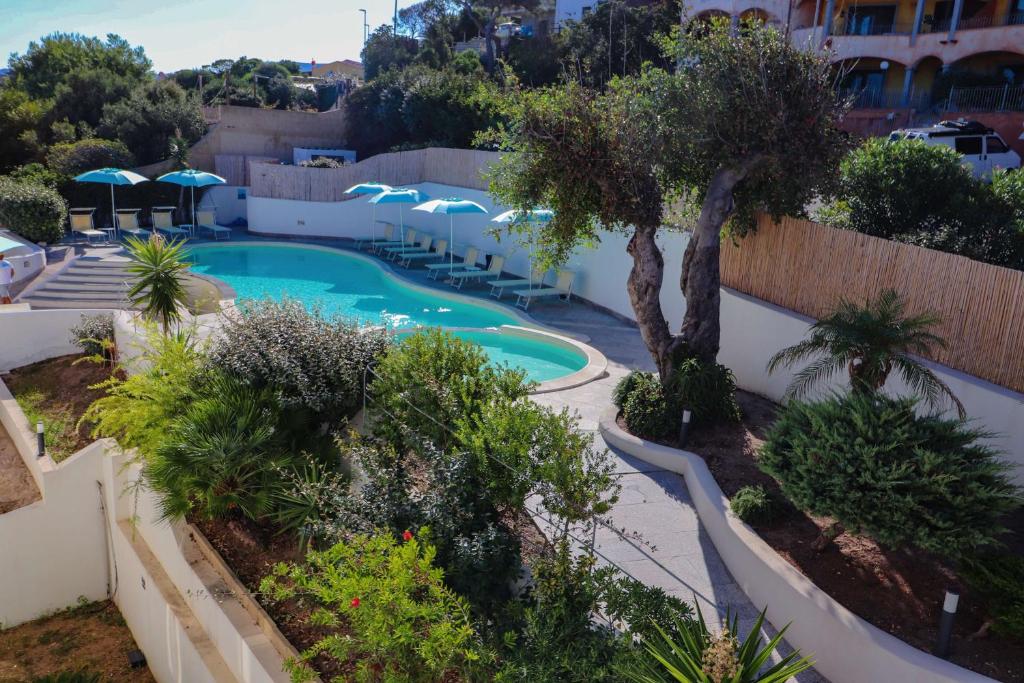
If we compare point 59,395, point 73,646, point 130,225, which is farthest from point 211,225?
point 73,646

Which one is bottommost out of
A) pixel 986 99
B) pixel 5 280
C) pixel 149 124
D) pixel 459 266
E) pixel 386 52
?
pixel 5 280

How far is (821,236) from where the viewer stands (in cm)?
1054

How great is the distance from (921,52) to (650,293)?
24.0 meters

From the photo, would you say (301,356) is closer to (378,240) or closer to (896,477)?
(896,477)

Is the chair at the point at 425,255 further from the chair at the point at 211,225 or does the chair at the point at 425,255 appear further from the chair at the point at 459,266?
the chair at the point at 211,225

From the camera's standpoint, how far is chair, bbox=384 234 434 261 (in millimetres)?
23916

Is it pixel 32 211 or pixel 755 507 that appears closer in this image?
pixel 755 507

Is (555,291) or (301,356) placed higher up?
(301,356)

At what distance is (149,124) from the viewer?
1186 inches

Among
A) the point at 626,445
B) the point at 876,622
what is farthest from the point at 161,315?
the point at 876,622

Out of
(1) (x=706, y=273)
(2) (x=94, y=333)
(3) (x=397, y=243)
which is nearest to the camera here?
(1) (x=706, y=273)

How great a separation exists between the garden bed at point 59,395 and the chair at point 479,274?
8908mm

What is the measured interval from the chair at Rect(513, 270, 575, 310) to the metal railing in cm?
1568

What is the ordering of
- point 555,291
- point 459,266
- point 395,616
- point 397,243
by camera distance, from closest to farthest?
point 395,616
point 555,291
point 459,266
point 397,243
